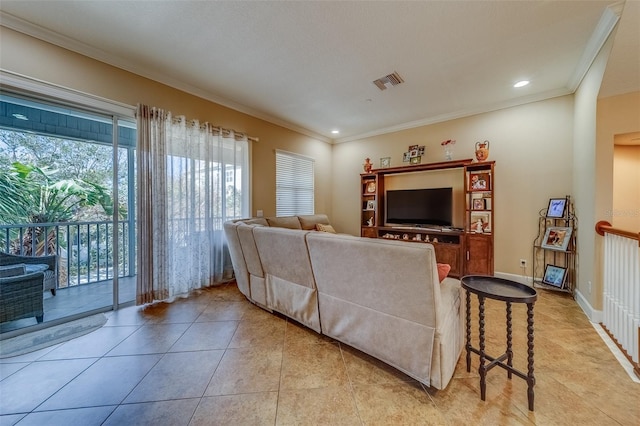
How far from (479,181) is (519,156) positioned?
643 millimetres

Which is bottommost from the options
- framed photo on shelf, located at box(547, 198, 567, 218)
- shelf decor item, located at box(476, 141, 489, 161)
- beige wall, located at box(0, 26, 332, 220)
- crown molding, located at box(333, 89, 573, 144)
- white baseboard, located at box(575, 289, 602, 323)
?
white baseboard, located at box(575, 289, 602, 323)

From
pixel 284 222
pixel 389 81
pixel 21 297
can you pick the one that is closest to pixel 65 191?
pixel 21 297

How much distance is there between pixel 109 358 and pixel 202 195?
6.71 ft

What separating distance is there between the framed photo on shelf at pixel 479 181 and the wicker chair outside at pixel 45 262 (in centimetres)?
561

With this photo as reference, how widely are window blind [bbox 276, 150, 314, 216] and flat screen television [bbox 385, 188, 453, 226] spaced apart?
1.75m

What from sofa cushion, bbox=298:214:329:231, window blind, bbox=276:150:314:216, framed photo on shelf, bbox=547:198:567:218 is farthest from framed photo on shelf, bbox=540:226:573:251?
window blind, bbox=276:150:314:216

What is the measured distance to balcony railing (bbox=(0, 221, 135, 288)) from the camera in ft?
8.34

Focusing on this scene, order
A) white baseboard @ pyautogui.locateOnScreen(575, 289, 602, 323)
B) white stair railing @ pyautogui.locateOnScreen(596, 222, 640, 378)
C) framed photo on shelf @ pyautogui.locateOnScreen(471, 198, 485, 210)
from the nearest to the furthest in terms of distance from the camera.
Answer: white stair railing @ pyautogui.locateOnScreen(596, 222, 640, 378) → white baseboard @ pyautogui.locateOnScreen(575, 289, 602, 323) → framed photo on shelf @ pyautogui.locateOnScreen(471, 198, 485, 210)

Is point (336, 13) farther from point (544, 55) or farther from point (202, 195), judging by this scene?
point (202, 195)

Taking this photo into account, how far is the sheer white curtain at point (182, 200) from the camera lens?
2.76 meters

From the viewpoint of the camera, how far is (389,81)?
3.02 metres

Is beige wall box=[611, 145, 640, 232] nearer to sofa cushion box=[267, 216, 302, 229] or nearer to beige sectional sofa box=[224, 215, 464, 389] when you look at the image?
A: beige sectional sofa box=[224, 215, 464, 389]

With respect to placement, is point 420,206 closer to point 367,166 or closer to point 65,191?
point 367,166

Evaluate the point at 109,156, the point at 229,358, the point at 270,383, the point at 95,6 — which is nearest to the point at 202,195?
the point at 109,156
